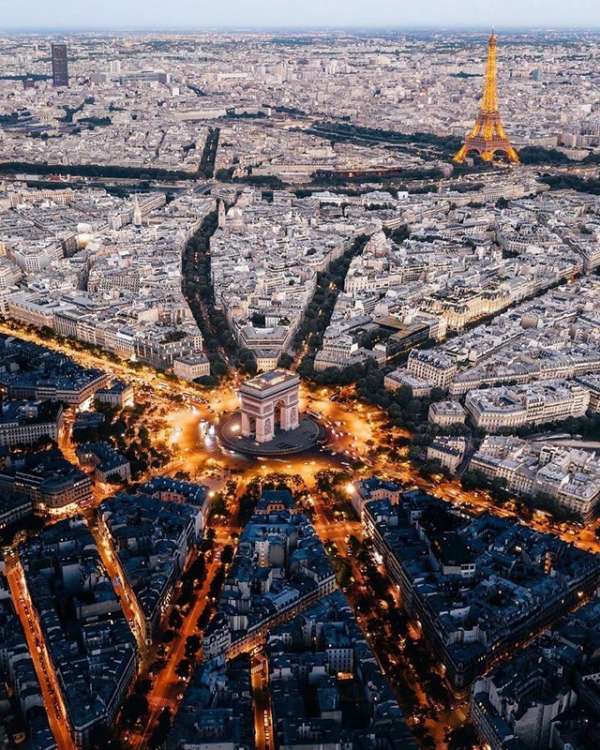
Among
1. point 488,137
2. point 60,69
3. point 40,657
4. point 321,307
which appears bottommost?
point 40,657

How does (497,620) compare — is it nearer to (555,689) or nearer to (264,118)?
(555,689)

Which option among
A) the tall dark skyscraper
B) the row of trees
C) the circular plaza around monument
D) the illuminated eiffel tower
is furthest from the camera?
the tall dark skyscraper

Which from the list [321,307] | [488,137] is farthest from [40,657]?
[488,137]

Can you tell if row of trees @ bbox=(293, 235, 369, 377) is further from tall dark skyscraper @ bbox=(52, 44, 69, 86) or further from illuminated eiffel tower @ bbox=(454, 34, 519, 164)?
tall dark skyscraper @ bbox=(52, 44, 69, 86)

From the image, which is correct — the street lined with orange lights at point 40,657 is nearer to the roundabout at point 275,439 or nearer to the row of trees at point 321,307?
the roundabout at point 275,439

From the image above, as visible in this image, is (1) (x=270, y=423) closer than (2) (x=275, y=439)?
Yes

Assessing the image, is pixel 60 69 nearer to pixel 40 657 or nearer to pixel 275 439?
pixel 275 439

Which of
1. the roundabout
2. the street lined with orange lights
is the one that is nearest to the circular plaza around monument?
the roundabout

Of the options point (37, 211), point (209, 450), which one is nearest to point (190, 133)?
point (37, 211)
